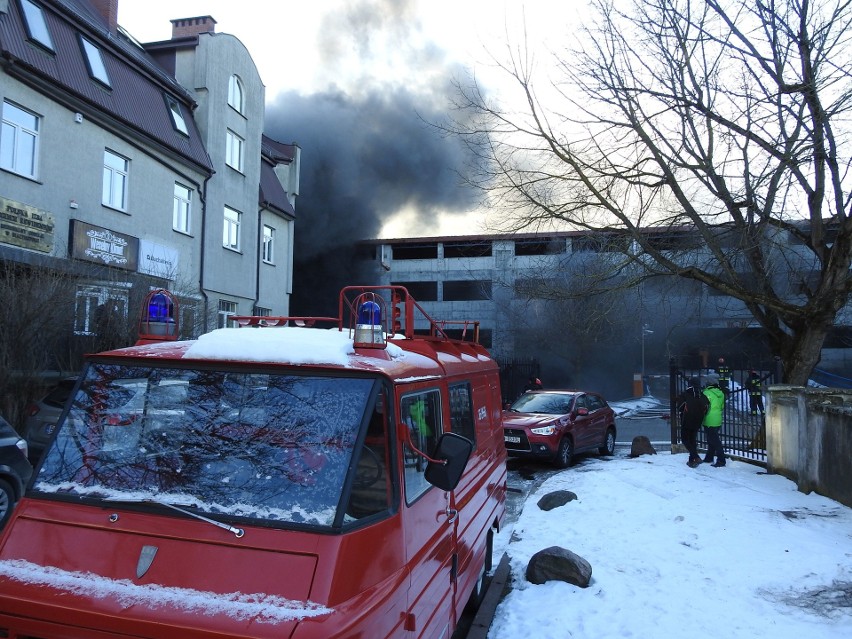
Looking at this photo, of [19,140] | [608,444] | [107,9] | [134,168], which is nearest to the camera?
[19,140]

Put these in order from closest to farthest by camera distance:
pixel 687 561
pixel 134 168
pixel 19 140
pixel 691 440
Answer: pixel 687 561
pixel 691 440
pixel 19 140
pixel 134 168

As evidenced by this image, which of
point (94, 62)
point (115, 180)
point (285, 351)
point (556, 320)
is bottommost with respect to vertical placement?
point (285, 351)

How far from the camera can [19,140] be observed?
1059 cm

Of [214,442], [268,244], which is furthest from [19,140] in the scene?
[214,442]

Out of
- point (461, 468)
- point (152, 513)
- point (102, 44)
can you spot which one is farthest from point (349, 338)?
point (102, 44)

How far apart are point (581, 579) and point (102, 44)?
13915 millimetres

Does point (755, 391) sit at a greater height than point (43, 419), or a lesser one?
greater

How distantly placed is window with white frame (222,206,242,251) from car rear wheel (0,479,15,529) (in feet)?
40.1

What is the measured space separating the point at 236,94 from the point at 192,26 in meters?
2.75

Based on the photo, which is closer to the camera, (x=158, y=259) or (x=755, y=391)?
(x=755, y=391)

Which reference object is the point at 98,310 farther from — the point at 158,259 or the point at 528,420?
the point at 528,420

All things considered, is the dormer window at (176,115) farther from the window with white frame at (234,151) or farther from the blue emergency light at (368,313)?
the blue emergency light at (368,313)

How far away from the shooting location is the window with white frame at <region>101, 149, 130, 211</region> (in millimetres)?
12688

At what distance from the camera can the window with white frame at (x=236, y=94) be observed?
687 inches
